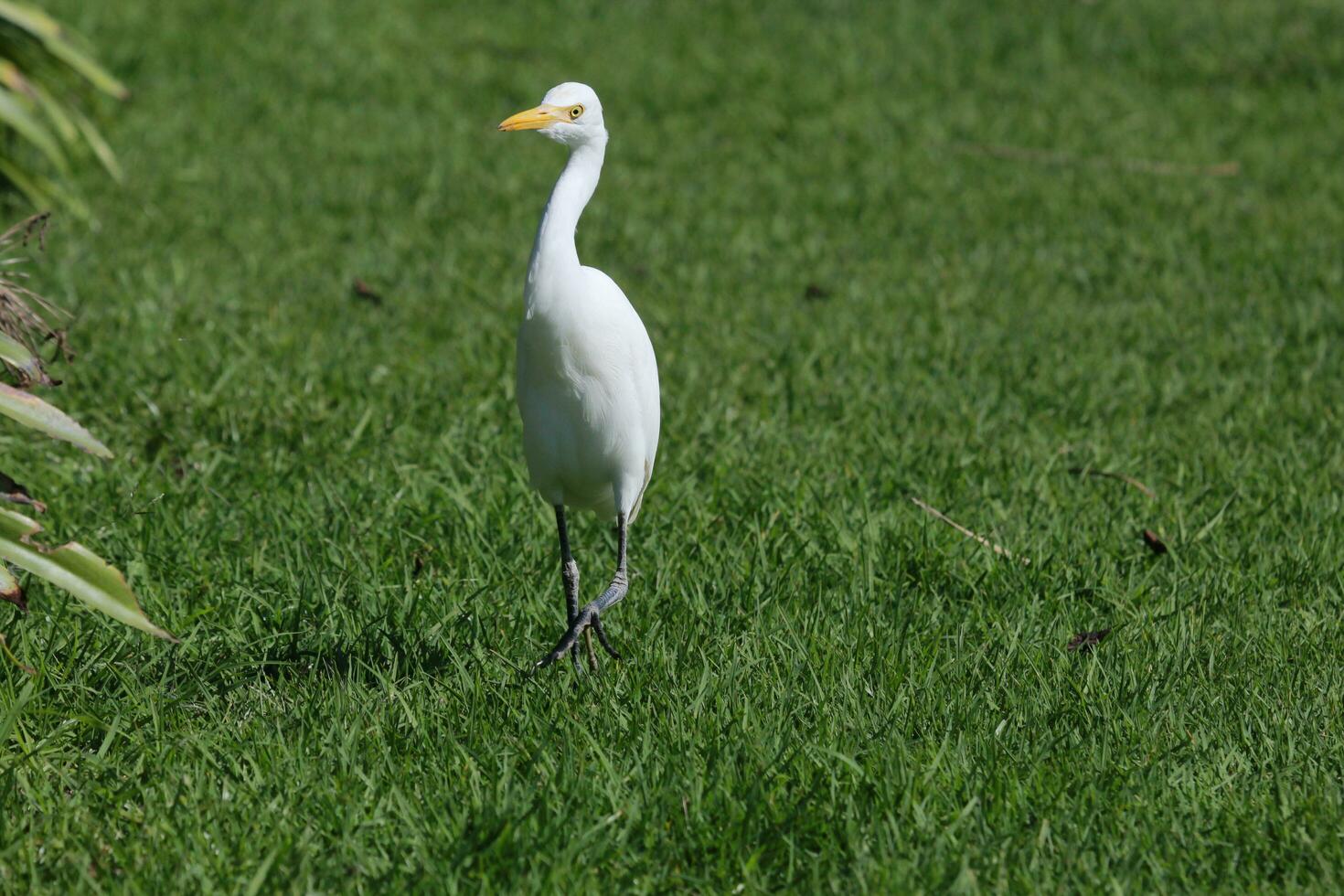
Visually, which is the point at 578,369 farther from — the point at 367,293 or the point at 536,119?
the point at 367,293

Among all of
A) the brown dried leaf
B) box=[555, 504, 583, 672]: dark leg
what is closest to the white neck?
box=[555, 504, 583, 672]: dark leg

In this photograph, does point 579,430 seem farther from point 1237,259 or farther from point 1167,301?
point 1237,259

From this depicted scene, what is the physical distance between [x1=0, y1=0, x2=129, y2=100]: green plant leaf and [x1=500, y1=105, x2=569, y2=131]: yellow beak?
297 centimetres

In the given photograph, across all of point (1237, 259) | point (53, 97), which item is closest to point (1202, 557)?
point (1237, 259)

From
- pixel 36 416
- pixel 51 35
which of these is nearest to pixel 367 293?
pixel 51 35

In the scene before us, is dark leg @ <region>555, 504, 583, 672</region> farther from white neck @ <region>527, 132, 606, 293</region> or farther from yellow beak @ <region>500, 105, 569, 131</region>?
yellow beak @ <region>500, 105, 569, 131</region>

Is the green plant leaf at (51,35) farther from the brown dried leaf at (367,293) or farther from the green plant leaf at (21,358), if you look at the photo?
the green plant leaf at (21,358)

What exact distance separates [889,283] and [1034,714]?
3867 millimetres

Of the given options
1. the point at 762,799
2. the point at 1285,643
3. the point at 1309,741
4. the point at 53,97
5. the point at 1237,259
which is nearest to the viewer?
the point at 762,799

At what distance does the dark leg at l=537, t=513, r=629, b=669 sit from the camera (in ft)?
9.79

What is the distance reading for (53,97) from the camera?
6105 millimetres

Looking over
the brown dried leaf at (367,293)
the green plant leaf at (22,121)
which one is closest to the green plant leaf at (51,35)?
the green plant leaf at (22,121)

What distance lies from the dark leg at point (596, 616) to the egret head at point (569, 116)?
0.83 m

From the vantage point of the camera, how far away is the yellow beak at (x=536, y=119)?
2711mm
